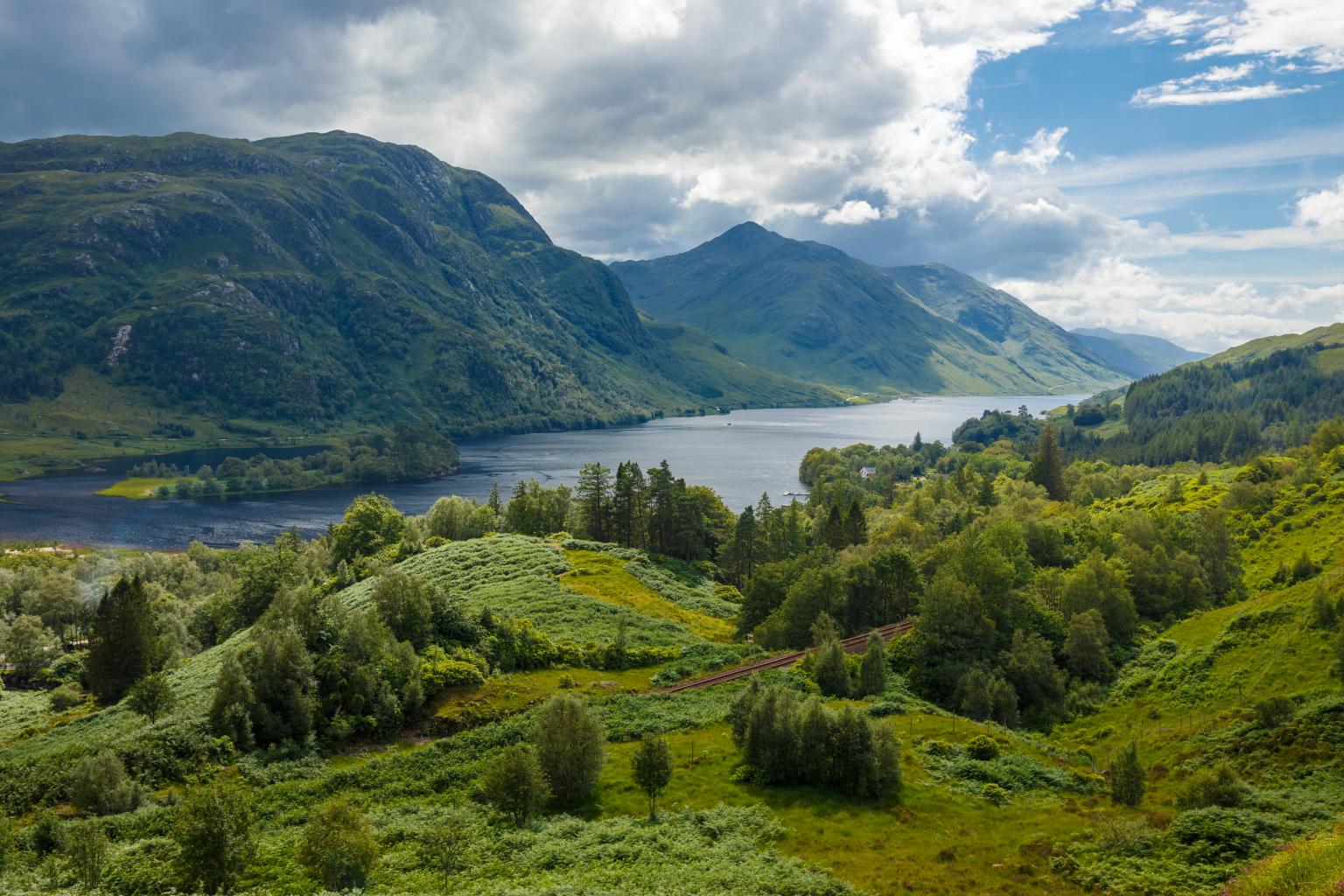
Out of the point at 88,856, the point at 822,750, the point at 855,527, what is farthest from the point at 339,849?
the point at 855,527

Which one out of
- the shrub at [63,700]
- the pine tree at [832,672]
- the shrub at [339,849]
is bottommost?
the shrub at [63,700]

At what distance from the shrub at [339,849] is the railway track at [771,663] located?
32.7 meters

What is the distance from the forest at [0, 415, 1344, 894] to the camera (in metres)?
34.2

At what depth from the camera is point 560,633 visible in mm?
73312

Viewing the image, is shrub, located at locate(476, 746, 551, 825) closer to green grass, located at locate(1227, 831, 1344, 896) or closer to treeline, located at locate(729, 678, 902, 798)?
treeline, located at locate(729, 678, 902, 798)

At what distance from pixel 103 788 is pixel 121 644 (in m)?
43.3

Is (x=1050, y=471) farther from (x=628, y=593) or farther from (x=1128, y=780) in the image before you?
(x=1128, y=780)

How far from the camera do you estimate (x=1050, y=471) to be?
172500 millimetres

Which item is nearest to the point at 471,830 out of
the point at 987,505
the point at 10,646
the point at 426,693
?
the point at 426,693

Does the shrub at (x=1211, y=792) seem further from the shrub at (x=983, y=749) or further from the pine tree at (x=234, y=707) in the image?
the pine tree at (x=234, y=707)

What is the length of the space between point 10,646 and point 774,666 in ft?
348

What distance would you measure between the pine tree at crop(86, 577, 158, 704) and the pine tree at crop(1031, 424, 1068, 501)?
540 feet

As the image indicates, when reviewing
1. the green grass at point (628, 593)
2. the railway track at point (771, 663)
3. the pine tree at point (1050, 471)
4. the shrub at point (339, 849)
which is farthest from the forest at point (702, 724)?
the pine tree at point (1050, 471)

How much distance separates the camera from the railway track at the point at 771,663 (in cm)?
6381
